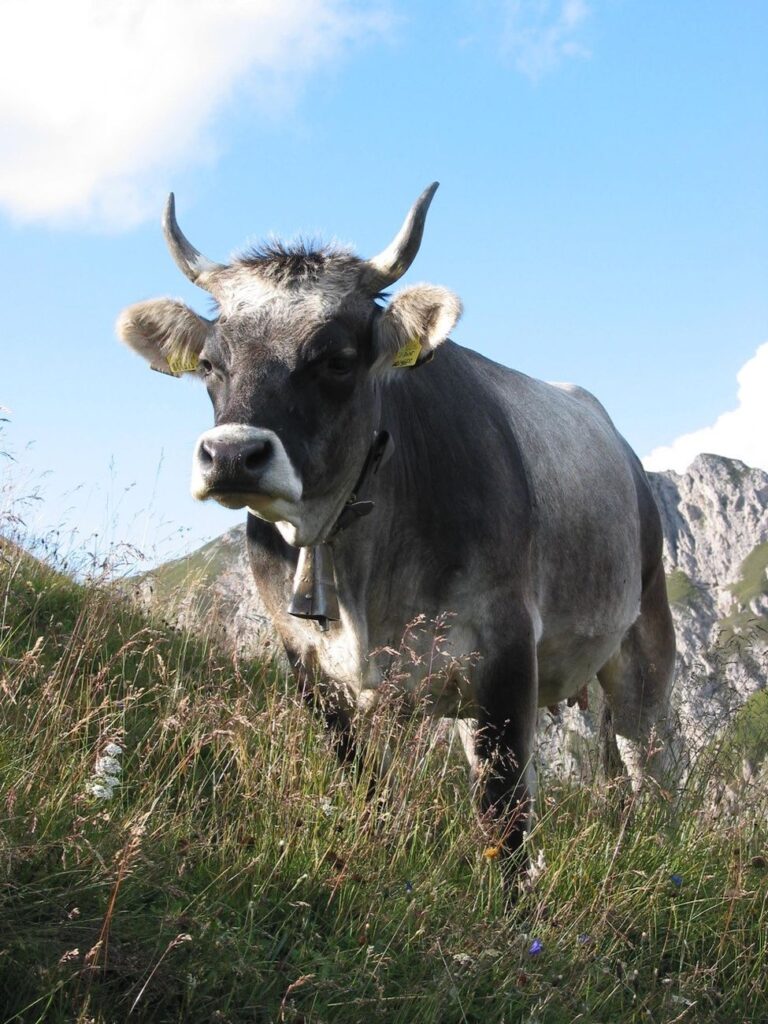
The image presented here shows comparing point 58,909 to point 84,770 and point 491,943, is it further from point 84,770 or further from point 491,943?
point 491,943

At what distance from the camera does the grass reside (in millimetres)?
3154

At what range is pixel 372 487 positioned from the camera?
5633 mm

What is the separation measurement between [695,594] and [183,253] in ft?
24.4

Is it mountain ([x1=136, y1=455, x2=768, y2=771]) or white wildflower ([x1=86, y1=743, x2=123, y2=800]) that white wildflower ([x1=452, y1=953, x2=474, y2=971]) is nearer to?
white wildflower ([x1=86, y1=743, x2=123, y2=800])

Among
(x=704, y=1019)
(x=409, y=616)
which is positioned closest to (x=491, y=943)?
(x=704, y=1019)

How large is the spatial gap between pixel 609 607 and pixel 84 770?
4172 mm

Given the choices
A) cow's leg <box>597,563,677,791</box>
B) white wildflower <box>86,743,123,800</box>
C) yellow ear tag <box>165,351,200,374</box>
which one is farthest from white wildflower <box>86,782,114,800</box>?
cow's leg <box>597,563,677,791</box>

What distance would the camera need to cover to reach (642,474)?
936 centimetres

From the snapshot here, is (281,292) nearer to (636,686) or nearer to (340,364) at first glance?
(340,364)

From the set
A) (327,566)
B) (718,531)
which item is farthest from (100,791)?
(718,531)

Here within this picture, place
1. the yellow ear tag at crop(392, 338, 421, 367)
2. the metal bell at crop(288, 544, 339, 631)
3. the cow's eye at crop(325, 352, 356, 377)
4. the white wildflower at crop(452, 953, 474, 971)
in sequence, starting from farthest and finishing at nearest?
the metal bell at crop(288, 544, 339, 631), the yellow ear tag at crop(392, 338, 421, 367), the cow's eye at crop(325, 352, 356, 377), the white wildflower at crop(452, 953, 474, 971)

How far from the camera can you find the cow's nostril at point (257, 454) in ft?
14.6

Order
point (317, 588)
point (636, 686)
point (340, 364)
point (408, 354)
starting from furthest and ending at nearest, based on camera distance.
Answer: point (636, 686)
point (317, 588)
point (408, 354)
point (340, 364)

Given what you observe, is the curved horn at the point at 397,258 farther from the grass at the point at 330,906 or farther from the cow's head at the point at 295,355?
the grass at the point at 330,906
